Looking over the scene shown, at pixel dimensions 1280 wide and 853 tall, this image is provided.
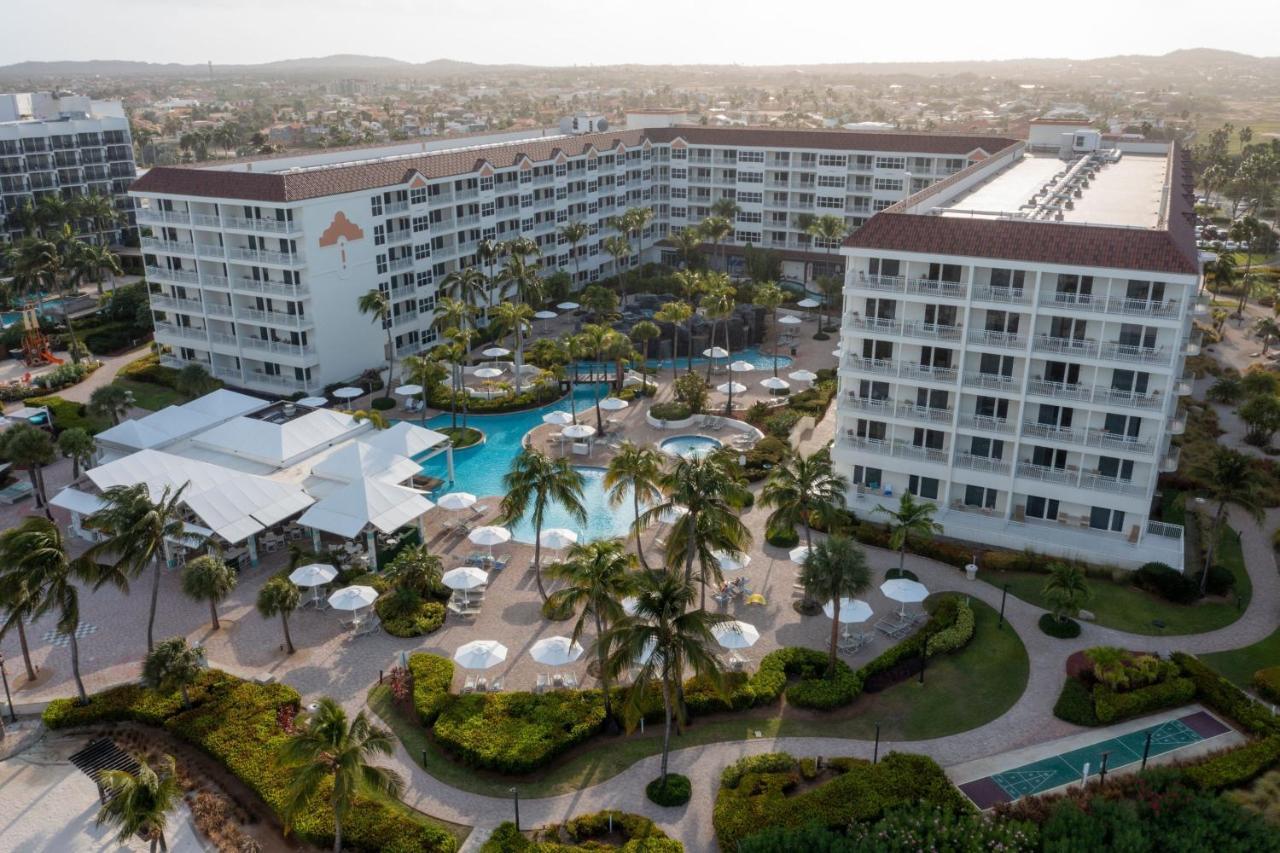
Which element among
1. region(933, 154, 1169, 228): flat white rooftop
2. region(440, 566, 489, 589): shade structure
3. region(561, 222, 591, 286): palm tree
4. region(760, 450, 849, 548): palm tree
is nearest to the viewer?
region(760, 450, 849, 548): palm tree

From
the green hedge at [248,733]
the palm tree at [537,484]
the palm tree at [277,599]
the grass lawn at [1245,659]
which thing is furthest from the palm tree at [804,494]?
the palm tree at [277,599]

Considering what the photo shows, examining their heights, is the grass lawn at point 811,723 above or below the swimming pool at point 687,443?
below

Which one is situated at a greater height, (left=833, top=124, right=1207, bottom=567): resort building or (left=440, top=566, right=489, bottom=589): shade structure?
(left=833, top=124, right=1207, bottom=567): resort building

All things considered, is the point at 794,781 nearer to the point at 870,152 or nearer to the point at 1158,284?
the point at 1158,284

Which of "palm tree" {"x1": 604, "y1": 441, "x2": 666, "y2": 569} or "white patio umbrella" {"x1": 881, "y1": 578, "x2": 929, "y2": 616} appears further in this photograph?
"palm tree" {"x1": 604, "y1": 441, "x2": 666, "y2": 569}

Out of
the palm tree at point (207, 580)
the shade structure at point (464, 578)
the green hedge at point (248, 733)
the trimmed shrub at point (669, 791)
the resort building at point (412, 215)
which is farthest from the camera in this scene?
the resort building at point (412, 215)

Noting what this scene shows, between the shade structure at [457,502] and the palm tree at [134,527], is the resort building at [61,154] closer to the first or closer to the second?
the shade structure at [457,502]

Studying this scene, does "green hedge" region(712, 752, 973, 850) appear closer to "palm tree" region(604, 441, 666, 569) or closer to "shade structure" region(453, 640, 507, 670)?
"shade structure" region(453, 640, 507, 670)

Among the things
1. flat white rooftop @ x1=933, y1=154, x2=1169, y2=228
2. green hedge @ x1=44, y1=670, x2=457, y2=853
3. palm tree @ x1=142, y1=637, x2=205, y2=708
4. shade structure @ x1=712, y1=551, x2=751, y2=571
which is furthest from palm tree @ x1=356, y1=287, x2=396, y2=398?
flat white rooftop @ x1=933, y1=154, x2=1169, y2=228
